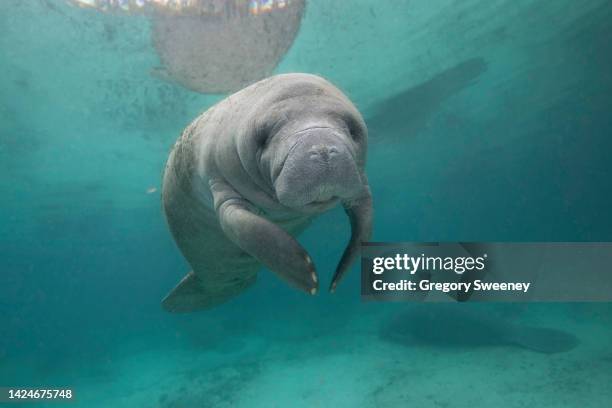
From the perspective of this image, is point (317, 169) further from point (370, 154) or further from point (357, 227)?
point (370, 154)

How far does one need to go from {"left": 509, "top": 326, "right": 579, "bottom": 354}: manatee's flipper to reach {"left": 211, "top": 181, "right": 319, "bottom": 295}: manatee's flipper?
11146 mm

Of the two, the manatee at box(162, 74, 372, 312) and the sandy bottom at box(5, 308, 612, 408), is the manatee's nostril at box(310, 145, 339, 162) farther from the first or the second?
the sandy bottom at box(5, 308, 612, 408)

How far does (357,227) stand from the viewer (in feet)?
10.1

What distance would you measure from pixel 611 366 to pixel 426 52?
10509 millimetres

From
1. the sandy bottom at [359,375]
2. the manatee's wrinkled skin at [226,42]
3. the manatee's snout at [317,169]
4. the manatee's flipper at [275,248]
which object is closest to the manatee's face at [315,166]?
the manatee's snout at [317,169]

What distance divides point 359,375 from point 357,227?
941cm

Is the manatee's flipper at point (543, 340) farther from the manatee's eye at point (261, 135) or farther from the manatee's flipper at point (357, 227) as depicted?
the manatee's eye at point (261, 135)

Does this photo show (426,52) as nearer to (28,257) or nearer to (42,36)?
(42,36)

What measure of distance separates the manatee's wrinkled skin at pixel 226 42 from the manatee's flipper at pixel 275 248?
8841 millimetres

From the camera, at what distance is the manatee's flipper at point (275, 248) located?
211cm

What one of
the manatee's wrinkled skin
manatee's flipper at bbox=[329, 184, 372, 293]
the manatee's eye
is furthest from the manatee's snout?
the manatee's wrinkled skin

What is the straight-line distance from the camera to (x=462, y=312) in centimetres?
1416

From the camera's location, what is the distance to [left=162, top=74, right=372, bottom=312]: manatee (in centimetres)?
209

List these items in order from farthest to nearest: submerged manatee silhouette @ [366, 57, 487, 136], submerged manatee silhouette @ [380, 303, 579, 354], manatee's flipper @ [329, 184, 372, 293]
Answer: submerged manatee silhouette @ [366, 57, 487, 136] → submerged manatee silhouette @ [380, 303, 579, 354] → manatee's flipper @ [329, 184, 372, 293]
